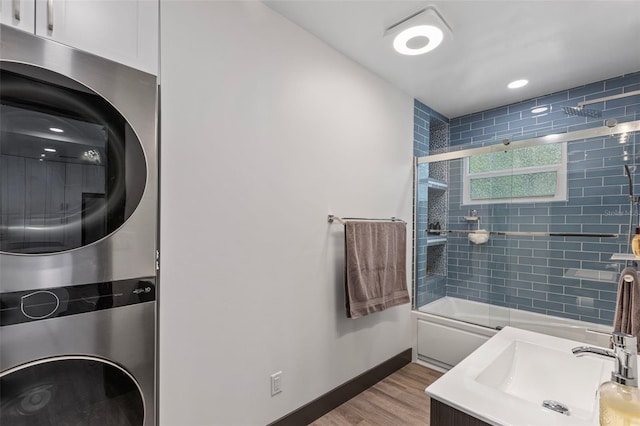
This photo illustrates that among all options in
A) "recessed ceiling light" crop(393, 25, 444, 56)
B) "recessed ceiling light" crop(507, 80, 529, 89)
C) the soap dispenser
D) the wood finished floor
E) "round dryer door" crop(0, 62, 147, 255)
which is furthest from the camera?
"recessed ceiling light" crop(507, 80, 529, 89)

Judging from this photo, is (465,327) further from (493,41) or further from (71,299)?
(71,299)

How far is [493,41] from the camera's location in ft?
6.33

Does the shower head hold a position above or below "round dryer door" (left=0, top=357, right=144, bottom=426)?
above

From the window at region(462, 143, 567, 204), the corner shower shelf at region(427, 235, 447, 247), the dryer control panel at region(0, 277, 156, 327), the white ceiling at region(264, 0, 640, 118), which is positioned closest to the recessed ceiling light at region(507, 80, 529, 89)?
the white ceiling at region(264, 0, 640, 118)

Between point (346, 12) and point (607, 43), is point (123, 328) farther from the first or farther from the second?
point (607, 43)

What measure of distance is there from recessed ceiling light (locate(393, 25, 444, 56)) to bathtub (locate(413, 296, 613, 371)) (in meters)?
2.11

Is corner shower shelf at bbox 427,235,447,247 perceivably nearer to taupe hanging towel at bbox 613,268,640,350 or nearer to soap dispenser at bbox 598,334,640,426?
taupe hanging towel at bbox 613,268,640,350

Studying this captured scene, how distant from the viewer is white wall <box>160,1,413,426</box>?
4.32 ft

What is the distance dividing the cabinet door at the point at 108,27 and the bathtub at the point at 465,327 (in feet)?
8.95

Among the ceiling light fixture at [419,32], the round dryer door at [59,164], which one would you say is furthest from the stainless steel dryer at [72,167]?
the ceiling light fixture at [419,32]

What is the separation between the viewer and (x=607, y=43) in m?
1.94

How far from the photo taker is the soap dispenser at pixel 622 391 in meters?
0.59

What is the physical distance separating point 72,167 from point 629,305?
246 centimetres

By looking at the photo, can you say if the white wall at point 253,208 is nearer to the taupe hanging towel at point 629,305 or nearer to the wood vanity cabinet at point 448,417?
the wood vanity cabinet at point 448,417
